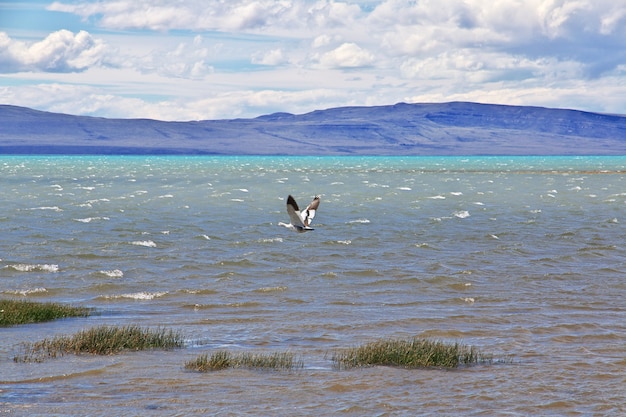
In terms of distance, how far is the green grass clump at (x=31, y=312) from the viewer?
1672cm

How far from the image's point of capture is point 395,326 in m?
17.4

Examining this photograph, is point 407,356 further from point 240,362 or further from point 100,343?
point 100,343

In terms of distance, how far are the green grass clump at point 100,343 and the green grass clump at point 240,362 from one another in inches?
52.6

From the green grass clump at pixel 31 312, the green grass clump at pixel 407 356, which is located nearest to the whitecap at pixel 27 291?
the green grass clump at pixel 31 312

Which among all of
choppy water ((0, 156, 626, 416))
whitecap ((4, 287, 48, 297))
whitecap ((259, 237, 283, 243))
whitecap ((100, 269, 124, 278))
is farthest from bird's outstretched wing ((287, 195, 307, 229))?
whitecap ((259, 237, 283, 243))

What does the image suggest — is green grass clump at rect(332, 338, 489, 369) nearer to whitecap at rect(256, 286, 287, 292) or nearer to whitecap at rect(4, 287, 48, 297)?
whitecap at rect(256, 286, 287, 292)

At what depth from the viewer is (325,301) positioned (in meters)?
20.4

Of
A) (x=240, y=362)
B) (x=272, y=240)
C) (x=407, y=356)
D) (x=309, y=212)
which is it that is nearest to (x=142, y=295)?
(x=309, y=212)

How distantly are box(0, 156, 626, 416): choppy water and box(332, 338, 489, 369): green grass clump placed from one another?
346 millimetres

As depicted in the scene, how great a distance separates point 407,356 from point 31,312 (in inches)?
303

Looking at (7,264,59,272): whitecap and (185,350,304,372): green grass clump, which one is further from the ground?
(185,350,304,372): green grass clump

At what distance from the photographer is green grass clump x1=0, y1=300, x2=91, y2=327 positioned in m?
16.7

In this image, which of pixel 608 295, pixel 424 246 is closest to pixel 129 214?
pixel 424 246

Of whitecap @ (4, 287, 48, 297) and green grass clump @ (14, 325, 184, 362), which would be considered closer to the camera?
green grass clump @ (14, 325, 184, 362)
